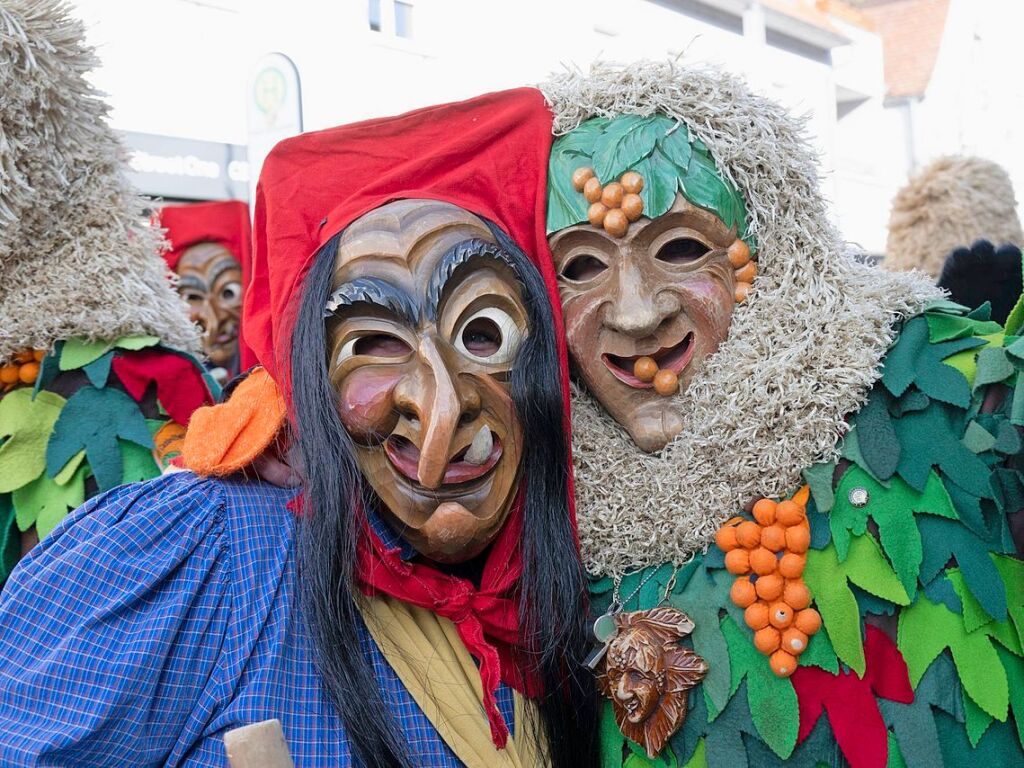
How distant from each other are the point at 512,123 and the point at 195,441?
2.43 ft

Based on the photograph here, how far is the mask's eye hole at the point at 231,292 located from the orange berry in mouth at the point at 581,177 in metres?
2.49

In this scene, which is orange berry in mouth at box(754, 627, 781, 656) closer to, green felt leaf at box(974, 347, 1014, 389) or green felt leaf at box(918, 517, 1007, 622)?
green felt leaf at box(918, 517, 1007, 622)

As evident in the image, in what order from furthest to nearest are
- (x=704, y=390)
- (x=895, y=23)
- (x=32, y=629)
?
1. (x=895, y=23)
2. (x=704, y=390)
3. (x=32, y=629)

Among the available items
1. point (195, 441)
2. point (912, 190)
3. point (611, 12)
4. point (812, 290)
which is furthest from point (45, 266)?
point (611, 12)

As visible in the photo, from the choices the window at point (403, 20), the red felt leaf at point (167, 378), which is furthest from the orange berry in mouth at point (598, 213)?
the window at point (403, 20)

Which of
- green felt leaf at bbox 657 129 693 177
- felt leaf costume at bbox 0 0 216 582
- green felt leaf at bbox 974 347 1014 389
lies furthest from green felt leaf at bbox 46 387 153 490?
green felt leaf at bbox 974 347 1014 389

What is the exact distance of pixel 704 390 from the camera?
5.53 ft

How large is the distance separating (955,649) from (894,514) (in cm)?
20

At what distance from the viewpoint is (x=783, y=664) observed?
60.8 inches

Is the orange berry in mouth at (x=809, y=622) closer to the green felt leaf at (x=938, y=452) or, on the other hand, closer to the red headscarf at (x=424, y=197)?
the green felt leaf at (x=938, y=452)

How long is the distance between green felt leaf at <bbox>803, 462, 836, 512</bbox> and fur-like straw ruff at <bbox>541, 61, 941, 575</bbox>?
0.01m

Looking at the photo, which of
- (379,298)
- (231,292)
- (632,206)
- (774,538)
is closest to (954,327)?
(774,538)

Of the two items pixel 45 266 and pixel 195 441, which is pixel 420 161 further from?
pixel 45 266

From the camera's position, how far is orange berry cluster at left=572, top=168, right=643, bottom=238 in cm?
169
